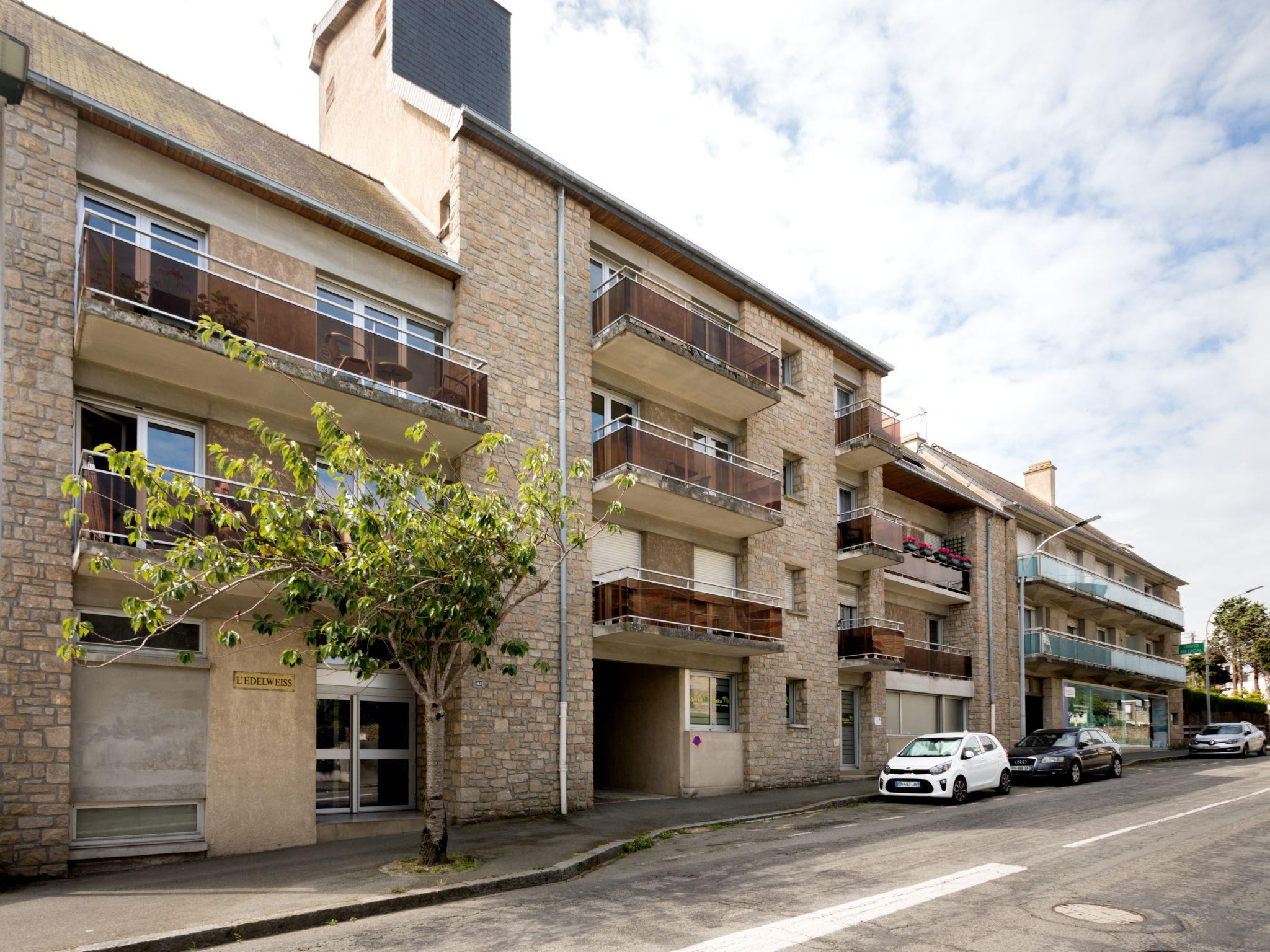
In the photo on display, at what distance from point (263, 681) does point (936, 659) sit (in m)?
20.0

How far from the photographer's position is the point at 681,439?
20.0 metres

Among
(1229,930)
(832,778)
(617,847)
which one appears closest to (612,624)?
(617,847)

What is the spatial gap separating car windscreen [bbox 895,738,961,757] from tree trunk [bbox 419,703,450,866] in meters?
11.2

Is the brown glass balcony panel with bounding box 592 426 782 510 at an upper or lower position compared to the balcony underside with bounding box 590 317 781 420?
lower

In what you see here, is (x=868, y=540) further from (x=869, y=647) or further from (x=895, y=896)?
(x=895, y=896)

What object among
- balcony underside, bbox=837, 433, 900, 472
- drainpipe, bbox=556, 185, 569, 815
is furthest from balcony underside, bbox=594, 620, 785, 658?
balcony underside, bbox=837, 433, 900, 472

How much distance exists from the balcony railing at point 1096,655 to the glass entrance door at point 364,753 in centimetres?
2334

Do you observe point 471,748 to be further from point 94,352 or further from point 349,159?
point 349,159

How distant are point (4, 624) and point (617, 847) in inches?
298

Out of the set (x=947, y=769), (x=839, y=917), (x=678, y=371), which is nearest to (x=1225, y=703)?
(x=947, y=769)

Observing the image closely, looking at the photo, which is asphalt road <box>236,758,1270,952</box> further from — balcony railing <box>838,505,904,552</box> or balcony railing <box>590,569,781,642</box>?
balcony railing <box>838,505,904,552</box>

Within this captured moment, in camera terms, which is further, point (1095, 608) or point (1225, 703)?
point (1225, 703)

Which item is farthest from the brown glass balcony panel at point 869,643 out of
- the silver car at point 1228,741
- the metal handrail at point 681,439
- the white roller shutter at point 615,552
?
the silver car at point 1228,741

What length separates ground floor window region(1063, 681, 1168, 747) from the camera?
Answer: 34938 millimetres
